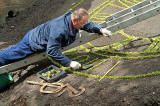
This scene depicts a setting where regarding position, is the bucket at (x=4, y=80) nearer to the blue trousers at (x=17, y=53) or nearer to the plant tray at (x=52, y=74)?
the blue trousers at (x=17, y=53)

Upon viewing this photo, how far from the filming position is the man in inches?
168

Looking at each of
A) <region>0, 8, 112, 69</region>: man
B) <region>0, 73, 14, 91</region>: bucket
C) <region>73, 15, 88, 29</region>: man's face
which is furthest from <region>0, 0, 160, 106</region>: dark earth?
<region>73, 15, 88, 29</region>: man's face

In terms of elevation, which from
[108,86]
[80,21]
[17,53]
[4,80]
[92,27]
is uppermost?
[80,21]

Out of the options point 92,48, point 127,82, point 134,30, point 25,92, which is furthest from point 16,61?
point 134,30

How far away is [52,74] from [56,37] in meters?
0.92

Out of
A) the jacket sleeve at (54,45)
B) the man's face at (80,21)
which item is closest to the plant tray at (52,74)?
the jacket sleeve at (54,45)

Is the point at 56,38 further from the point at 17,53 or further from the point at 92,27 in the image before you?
the point at 17,53

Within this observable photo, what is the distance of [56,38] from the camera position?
4.27 metres

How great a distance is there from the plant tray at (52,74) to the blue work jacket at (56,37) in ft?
0.95

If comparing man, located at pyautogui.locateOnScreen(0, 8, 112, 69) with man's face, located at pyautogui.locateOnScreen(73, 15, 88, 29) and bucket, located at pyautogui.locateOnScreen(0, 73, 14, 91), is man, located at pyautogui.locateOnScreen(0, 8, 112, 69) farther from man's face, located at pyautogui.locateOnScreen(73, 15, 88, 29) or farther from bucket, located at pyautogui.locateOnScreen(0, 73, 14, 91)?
bucket, located at pyautogui.locateOnScreen(0, 73, 14, 91)

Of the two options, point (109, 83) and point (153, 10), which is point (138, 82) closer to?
point (109, 83)

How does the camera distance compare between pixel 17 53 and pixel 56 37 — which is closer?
pixel 56 37

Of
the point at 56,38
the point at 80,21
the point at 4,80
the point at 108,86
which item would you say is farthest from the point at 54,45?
the point at 4,80

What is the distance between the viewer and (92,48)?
559 cm
